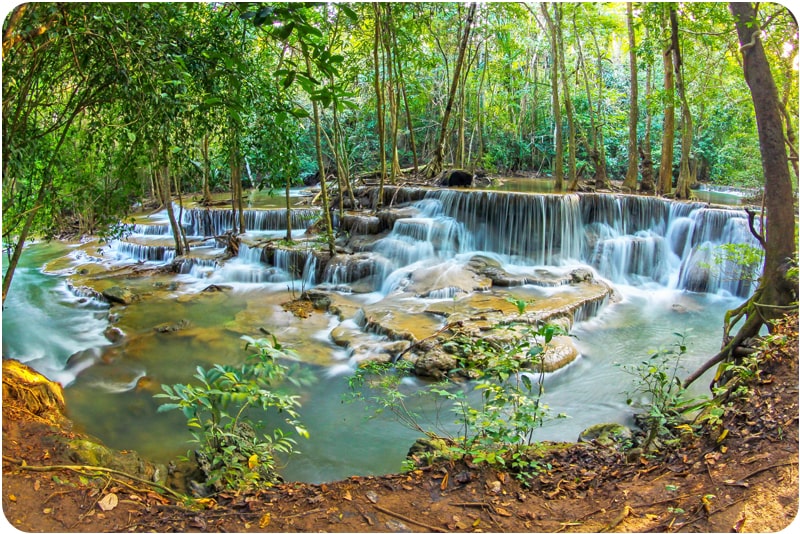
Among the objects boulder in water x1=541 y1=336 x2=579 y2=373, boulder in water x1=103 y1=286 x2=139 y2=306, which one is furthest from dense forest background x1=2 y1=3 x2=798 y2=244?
boulder in water x1=541 y1=336 x2=579 y2=373

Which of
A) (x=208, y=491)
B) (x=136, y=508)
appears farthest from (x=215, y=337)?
(x=136, y=508)

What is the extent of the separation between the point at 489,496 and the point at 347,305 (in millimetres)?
6041

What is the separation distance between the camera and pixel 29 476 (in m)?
2.69

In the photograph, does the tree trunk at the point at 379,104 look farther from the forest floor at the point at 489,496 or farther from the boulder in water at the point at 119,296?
the forest floor at the point at 489,496

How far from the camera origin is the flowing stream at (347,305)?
5.09 m

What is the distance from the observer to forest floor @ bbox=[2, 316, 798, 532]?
236 centimetres

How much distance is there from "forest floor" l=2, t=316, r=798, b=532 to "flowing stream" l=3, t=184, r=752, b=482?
49.9 inches

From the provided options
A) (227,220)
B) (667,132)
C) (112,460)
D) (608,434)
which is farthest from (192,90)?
(227,220)

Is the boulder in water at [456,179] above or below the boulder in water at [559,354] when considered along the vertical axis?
above

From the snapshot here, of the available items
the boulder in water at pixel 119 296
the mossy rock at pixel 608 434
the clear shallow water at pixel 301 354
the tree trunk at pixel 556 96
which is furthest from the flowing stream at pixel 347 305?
the tree trunk at pixel 556 96

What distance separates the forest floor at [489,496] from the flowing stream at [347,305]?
1.27 meters

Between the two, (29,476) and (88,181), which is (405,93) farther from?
(29,476)

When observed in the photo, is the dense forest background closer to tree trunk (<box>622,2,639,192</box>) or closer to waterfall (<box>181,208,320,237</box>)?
tree trunk (<box>622,2,639,192</box>)

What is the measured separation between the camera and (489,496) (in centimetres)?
274
